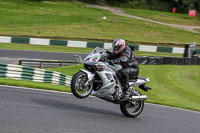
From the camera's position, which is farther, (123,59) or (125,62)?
(125,62)

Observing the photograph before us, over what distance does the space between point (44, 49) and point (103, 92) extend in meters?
22.7

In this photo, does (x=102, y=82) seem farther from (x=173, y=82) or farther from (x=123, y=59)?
(x=173, y=82)

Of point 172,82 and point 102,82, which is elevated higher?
point 102,82

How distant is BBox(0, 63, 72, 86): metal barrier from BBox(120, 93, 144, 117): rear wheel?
6478 millimetres

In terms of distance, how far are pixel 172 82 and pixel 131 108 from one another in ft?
37.3

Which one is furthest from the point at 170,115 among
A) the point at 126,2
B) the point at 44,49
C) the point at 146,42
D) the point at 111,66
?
the point at 126,2

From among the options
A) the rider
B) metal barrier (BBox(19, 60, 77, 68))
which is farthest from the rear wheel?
metal barrier (BBox(19, 60, 77, 68))

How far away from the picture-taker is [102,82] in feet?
27.7

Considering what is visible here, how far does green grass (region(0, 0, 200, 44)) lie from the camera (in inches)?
1487

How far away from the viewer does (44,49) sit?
30.4m

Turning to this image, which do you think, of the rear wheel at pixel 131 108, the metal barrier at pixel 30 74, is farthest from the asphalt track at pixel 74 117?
the metal barrier at pixel 30 74

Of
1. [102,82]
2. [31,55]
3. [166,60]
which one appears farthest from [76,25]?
[102,82]

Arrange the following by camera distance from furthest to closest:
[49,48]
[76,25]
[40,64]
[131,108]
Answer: [76,25] → [49,48] → [40,64] → [131,108]

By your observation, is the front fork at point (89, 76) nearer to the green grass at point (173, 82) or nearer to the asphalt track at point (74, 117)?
the asphalt track at point (74, 117)
